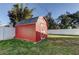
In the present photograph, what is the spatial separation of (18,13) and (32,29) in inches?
8.1

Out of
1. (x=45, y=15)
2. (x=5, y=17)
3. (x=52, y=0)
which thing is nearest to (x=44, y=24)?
(x=45, y=15)

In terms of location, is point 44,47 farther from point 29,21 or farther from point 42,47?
point 29,21

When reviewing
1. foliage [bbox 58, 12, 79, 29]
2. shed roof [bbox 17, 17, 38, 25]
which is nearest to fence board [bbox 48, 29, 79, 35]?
foliage [bbox 58, 12, 79, 29]

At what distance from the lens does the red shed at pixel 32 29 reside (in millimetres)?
1730

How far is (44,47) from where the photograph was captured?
67.4 inches

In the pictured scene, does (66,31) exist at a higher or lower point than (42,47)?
higher

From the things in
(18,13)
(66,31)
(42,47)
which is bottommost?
(42,47)

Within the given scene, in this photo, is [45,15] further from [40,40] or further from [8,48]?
[8,48]

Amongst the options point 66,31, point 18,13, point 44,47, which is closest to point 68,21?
point 66,31

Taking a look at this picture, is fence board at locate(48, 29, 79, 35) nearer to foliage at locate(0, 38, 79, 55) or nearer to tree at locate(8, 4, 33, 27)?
foliage at locate(0, 38, 79, 55)

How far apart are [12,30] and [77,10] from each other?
2.13ft

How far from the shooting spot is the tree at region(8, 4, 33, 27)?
1727 millimetres

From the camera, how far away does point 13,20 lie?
5.70 ft
